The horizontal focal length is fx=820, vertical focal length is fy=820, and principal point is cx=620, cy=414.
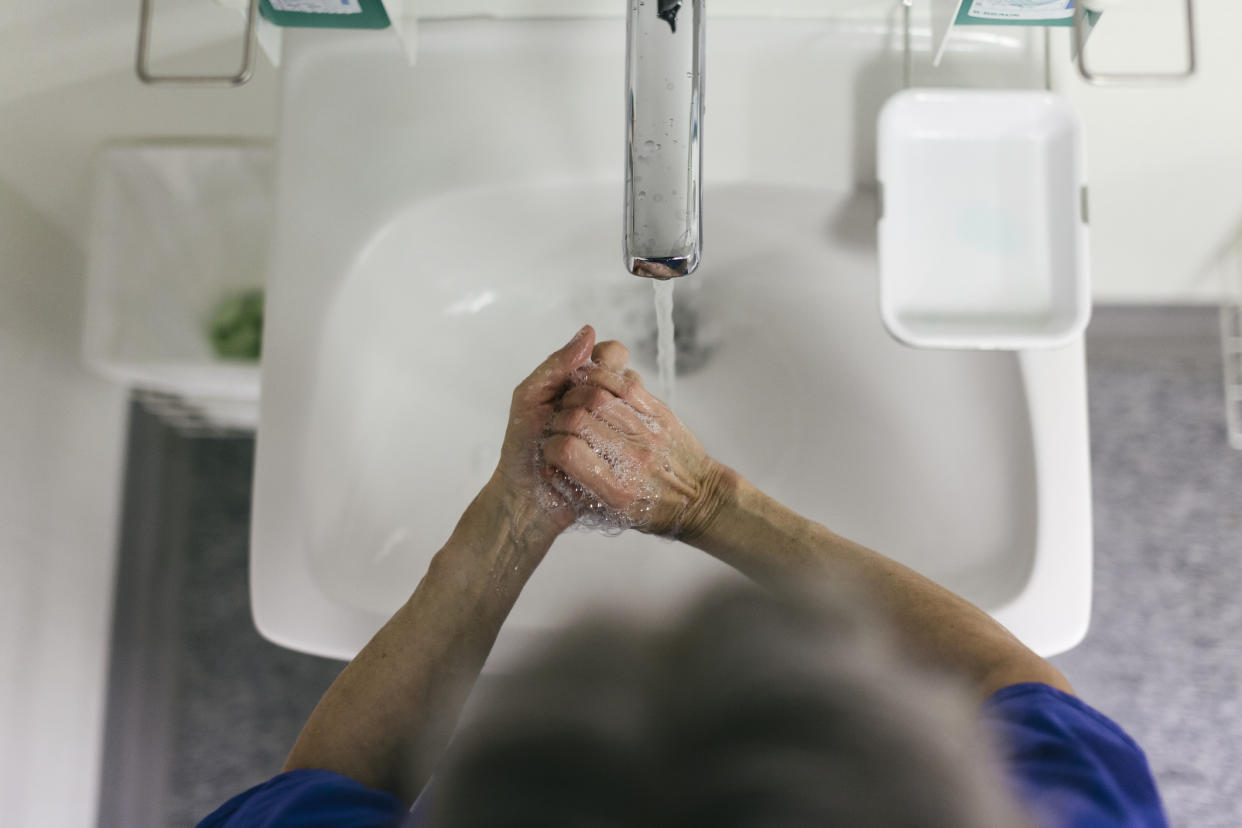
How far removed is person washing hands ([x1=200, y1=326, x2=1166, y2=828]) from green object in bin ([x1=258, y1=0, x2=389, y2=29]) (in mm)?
323

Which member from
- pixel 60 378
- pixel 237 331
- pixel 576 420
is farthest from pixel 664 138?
pixel 60 378

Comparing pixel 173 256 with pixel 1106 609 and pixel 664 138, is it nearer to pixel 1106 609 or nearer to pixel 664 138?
pixel 664 138

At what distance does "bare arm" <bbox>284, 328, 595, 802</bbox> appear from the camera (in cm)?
57

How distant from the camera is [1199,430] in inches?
48.4

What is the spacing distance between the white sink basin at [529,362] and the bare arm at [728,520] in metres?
0.05

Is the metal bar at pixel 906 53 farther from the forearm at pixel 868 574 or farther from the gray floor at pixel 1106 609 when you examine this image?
the gray floor at pixel 1106 609

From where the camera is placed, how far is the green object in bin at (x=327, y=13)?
668 mm

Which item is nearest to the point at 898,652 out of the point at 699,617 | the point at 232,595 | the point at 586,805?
the point at 699,617

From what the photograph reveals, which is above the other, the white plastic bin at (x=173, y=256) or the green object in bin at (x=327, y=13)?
the green object in bin at (x=327, y=13)

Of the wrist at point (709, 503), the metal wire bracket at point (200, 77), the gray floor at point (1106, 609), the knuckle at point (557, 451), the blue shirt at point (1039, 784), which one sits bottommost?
the gray floor at point (1106, 609)

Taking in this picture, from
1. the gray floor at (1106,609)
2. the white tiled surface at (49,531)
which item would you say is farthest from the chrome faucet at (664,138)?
the gray floor at (1106,609)

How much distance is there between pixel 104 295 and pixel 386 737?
66 centimetres

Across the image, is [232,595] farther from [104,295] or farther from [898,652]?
[898,652]

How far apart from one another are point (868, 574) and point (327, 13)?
636 millimetres
